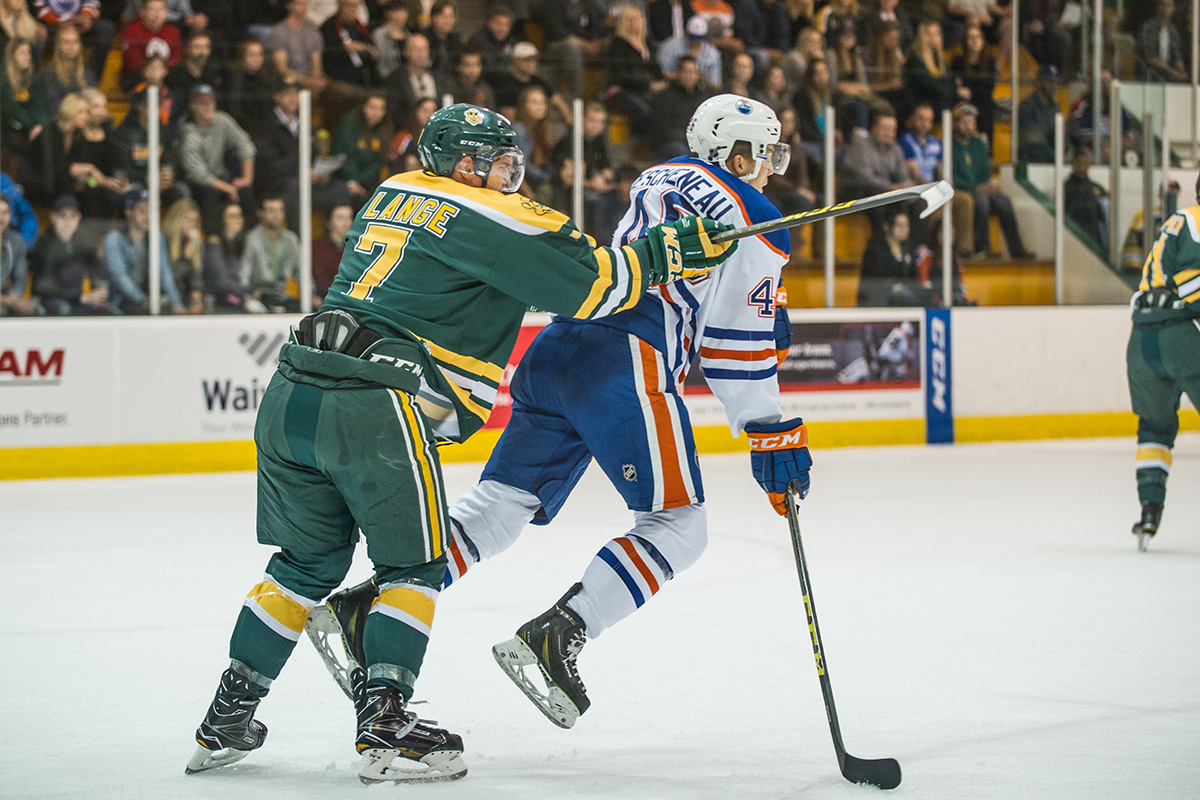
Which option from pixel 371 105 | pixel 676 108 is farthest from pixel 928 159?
pixel 371 105

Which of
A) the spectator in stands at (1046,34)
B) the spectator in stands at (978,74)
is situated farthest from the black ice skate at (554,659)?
the spectator in stands at (1046,34)

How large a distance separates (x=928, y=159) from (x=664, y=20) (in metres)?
2.13

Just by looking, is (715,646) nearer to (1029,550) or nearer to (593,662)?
(593,662)

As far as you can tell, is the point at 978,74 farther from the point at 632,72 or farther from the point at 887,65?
the point at 632,72

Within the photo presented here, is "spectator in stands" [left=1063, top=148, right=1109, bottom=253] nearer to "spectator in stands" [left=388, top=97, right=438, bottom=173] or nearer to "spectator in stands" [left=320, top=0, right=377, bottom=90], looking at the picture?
"spectator in stands" [left=388, top=97, right=438, bottom=173]

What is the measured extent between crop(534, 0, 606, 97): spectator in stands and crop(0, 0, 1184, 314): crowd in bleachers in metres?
0.02

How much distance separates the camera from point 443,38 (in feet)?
30.6

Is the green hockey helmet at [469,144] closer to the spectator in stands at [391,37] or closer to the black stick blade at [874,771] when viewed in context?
the black stick blade at [874,771]

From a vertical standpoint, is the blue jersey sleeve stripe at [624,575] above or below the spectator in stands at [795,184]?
below

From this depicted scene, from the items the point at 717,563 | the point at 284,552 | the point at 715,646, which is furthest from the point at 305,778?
the point at 717,563

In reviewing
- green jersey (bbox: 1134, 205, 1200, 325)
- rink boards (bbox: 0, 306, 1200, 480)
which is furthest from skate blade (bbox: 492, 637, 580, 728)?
rink boards (bbox: 0, 306, 1200, 480)

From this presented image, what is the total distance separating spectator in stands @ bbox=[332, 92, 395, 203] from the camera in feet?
27.8

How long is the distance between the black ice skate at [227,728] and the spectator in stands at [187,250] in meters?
5.73

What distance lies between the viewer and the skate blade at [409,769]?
7.99 feet
